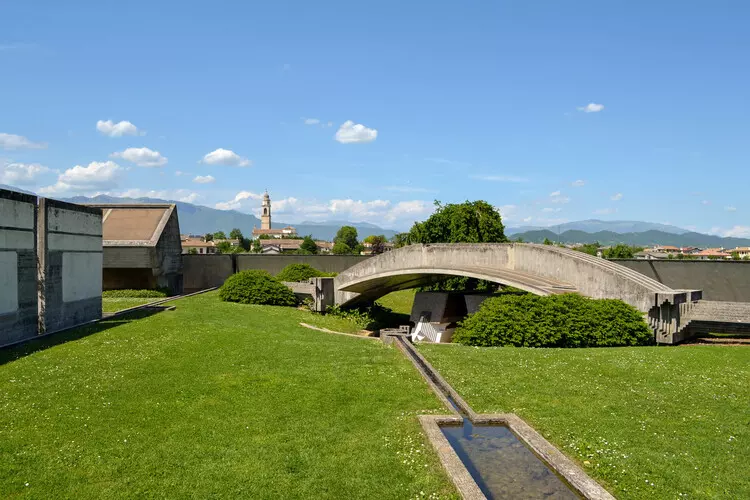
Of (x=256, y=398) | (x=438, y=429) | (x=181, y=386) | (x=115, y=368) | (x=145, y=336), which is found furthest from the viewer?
(x=145, y=336)

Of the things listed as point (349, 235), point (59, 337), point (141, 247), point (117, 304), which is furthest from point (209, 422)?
point (349, 235)

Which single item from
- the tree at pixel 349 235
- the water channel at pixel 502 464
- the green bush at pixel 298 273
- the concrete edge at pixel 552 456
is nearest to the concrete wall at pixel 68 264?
the water channel at pixel 502 464

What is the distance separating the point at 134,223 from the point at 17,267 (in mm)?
21033

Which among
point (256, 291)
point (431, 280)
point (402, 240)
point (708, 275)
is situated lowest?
point (256, 291)

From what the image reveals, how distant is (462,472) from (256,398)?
4826 mm

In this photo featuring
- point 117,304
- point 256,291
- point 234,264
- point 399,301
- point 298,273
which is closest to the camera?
point 117,304

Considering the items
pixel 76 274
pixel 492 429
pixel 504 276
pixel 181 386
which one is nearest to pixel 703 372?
pixel 492 429

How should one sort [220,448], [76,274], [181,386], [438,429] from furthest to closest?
[76,274], [181,386], [438,429], [220,448]

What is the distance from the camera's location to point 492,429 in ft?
30.4

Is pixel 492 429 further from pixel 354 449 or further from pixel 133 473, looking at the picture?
pixel 133 473

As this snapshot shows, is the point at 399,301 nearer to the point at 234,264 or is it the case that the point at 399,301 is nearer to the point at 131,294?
the point at 234,264

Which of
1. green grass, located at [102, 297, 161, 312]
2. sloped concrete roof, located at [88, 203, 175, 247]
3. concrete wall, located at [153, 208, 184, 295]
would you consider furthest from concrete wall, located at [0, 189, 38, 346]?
concrete wall, located at [153, 208, 184, 295]

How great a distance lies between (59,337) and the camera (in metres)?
16.8

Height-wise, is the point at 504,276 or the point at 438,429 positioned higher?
the point at 504,276
